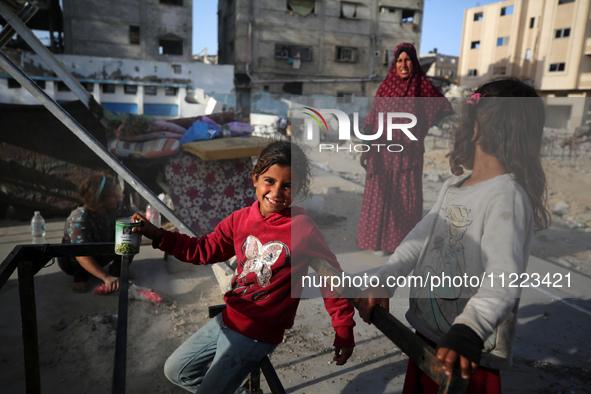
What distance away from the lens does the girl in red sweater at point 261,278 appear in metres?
1.50

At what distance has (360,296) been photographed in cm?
115

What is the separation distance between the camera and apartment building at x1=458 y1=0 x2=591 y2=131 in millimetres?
23891

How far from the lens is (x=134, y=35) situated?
69.3 feet

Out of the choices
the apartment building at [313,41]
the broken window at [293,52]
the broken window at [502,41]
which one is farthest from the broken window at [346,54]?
the broken window at [502,41]

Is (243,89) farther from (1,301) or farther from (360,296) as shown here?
(360,296)

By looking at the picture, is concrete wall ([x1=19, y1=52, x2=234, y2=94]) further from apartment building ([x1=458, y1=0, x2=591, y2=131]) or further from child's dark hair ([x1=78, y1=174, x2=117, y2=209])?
apartment building ([x1=458, y1=0, x2=591, y2=131])

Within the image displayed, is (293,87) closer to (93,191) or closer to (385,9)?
(385,9)

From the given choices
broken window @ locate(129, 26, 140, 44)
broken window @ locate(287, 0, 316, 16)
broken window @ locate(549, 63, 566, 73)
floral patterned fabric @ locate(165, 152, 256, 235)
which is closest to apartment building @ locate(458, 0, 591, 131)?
broken window @ locate(549, 63, 566, 73)

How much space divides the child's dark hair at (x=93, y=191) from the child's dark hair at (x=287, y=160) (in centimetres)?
212

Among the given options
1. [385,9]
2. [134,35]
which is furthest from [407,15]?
[134,35]

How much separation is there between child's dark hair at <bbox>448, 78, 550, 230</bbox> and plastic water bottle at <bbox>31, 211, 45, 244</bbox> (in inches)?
181

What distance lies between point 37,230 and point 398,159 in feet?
12.8

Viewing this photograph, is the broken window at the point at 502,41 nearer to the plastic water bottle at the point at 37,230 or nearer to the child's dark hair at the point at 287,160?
the plastic water bottle at the point at 37,230

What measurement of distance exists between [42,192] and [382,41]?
75.7ft
